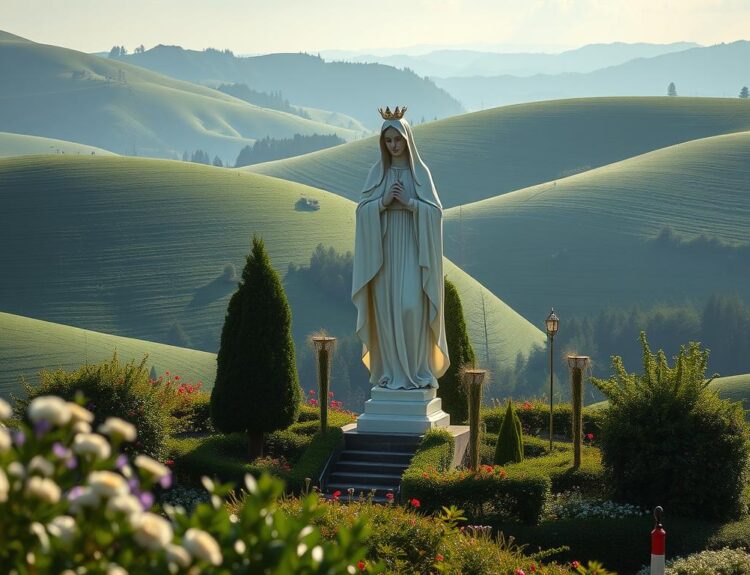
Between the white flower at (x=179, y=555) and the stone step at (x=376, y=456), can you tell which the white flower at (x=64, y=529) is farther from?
the stone step at (x=376, y=456)

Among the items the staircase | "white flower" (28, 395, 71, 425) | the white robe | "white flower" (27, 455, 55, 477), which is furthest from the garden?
"white flower" (28, 395, 71, 425)

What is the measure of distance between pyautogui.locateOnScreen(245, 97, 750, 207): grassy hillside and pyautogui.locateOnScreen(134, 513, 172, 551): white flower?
494ft

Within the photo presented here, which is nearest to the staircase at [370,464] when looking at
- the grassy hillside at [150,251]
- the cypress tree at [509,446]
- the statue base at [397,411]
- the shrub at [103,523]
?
the statue base at [397,411]

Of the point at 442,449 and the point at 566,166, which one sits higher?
the point at 566,166

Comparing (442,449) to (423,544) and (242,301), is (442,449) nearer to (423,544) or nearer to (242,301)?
(242,301)

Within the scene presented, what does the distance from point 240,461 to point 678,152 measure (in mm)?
106248

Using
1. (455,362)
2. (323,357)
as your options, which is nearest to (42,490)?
(323,357)

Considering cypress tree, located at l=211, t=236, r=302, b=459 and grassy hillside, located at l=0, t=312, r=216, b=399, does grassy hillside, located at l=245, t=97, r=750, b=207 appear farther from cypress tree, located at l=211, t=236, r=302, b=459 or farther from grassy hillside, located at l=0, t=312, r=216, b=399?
cypress tree, located at l=211, t=236, r=302, b=459

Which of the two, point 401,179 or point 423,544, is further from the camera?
point 401,179

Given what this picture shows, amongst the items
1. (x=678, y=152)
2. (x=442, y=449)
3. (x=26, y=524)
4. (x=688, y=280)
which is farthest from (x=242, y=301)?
(x=678, y=152)

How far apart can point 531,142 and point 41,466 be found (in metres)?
159

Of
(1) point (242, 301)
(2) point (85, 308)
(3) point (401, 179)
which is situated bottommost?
(2) point (85, 308)

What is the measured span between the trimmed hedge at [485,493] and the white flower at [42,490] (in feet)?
35.5

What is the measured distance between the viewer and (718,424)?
15.6 metres
